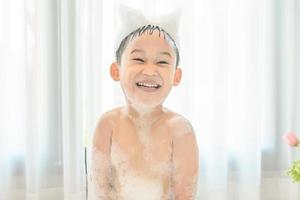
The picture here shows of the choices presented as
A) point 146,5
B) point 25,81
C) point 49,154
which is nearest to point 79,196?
point 49,154

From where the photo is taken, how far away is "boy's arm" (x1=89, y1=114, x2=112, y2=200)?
1.00m

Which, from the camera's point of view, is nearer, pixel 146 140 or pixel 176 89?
pixel 146 140

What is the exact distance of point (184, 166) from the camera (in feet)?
3.21

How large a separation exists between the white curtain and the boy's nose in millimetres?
658

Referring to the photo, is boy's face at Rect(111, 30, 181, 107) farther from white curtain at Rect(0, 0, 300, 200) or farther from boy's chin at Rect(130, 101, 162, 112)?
white curtain at Rect(0, 0, 300, 200)

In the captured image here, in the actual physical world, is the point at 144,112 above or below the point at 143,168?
above

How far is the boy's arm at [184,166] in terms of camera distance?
38.5 inches

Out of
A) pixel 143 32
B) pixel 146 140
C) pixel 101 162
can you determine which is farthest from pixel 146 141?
pixel 143 32

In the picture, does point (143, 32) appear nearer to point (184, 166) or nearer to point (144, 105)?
point (144, 105)

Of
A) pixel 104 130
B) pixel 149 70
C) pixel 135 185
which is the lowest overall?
pixel 135 185

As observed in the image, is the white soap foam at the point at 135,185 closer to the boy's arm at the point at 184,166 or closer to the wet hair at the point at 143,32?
the boy's arm at the point at 184,166

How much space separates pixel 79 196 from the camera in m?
1.69

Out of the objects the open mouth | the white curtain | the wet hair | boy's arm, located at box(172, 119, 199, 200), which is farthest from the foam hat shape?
the white curtain

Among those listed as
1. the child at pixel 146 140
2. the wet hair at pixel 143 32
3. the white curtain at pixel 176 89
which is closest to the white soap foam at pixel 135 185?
the child at pixel 146 140
